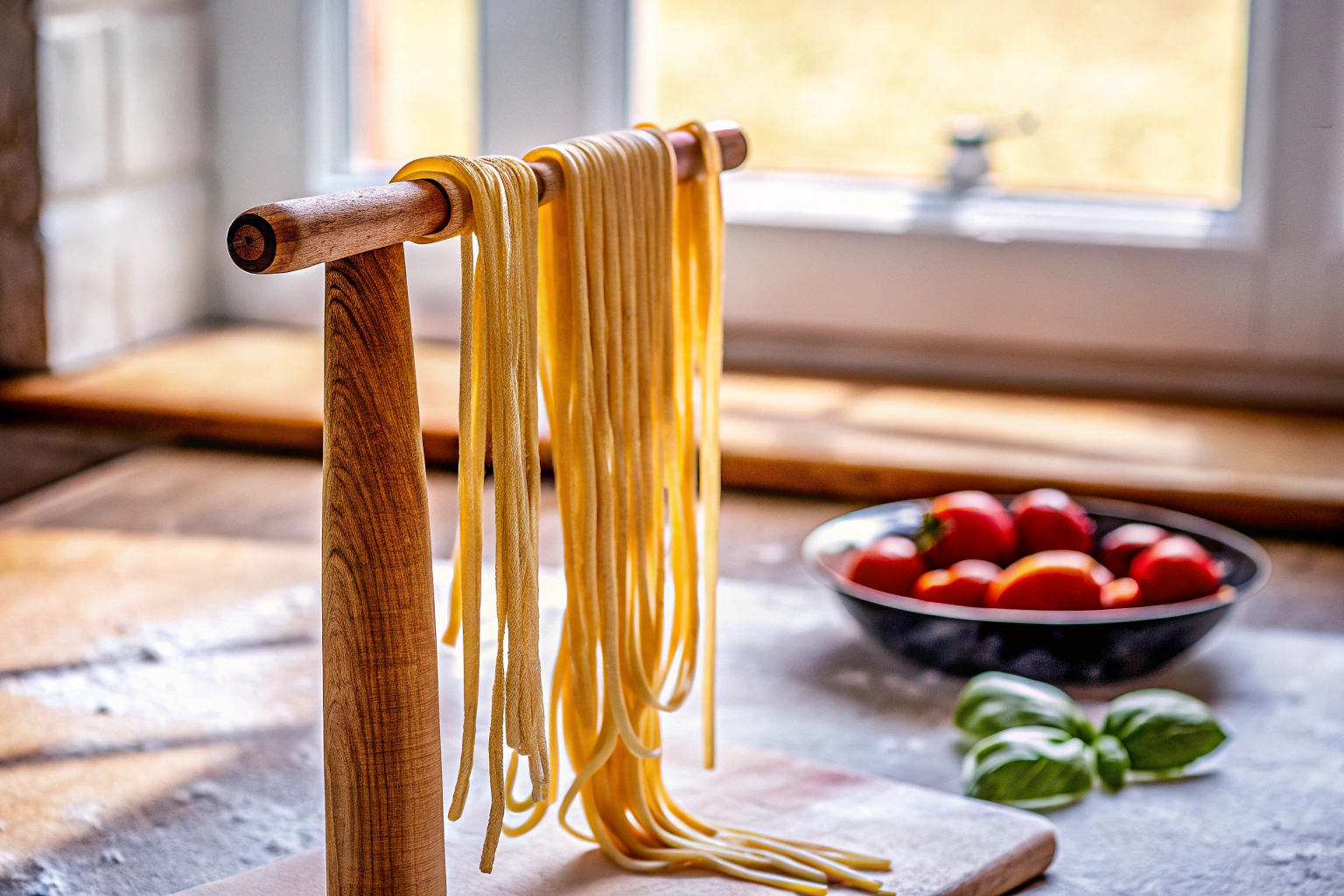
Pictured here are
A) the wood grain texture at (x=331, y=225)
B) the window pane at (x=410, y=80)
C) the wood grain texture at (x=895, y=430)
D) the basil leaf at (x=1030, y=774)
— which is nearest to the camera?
the wood grain texture at (x=331, y=225)

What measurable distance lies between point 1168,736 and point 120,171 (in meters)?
1.41

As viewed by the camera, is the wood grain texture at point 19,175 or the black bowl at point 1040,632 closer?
the black bowl at point 1040,632

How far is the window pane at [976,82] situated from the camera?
1.76m

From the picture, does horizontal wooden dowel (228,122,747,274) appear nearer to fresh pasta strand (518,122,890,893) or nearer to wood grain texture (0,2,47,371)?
fresh pasta strand (518,122,890,893)

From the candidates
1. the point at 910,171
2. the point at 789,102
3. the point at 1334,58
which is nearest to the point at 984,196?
the point at 910,171

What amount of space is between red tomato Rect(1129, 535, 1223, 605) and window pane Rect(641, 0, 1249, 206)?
0.79 m

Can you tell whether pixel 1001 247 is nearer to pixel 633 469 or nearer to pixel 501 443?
pixel 633 469

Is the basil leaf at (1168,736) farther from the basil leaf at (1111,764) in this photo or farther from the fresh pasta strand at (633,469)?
the fresh pasta strand at (633,469)

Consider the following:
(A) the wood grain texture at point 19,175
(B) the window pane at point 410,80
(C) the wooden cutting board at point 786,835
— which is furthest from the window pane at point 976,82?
(C) the wooden cutting board at point 786,835

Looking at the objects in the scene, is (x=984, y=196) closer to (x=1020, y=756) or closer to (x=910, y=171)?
(x=910, y=171)

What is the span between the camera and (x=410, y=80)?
2.00 m

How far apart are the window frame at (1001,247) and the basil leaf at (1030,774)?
0.94 m

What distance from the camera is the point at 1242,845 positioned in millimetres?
849

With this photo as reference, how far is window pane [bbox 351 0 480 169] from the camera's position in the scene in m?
1.97
